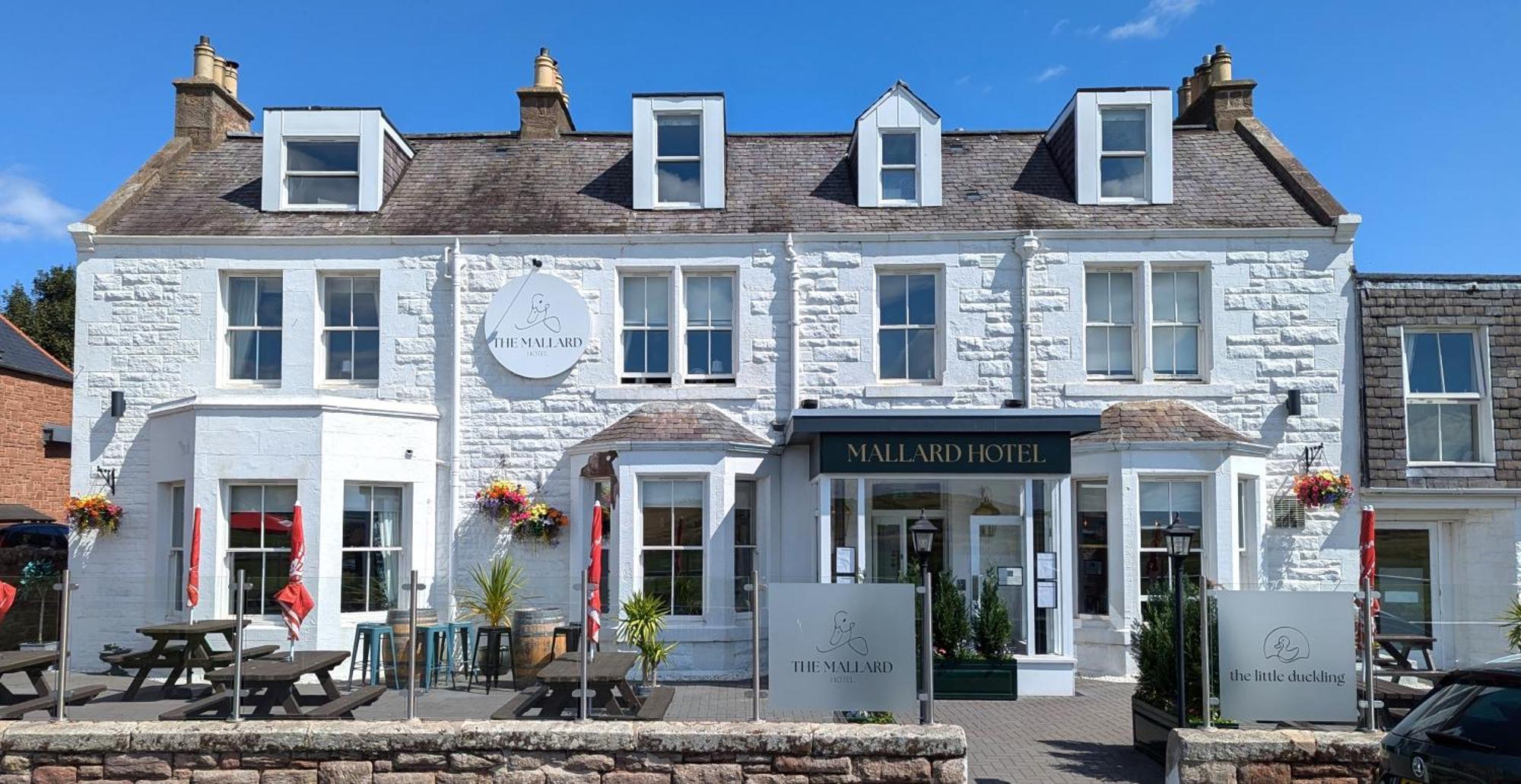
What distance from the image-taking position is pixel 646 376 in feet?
51.9

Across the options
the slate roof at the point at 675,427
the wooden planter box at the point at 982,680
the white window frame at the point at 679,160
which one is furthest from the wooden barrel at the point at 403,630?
the white window frame at the point at 679,160

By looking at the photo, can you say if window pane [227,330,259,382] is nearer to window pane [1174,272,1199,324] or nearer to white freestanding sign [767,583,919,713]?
white freestanding sign [767,583,919,713]

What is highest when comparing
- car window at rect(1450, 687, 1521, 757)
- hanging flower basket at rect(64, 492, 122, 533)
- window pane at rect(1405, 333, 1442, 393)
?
window pane at rect(1405, 333, 1442, 393)

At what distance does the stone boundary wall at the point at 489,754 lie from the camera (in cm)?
Result: 797

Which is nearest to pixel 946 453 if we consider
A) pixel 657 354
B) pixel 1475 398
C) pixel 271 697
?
pixel 657 354

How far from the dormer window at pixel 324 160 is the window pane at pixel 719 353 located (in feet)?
17.3

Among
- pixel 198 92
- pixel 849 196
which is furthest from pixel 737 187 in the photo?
pixel 198 92

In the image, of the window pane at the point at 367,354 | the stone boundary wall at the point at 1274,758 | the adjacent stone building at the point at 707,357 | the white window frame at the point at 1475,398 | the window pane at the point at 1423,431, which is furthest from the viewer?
the window pane at the point at 367,354

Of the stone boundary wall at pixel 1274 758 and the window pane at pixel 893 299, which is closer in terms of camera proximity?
the stone boundary wall at pixel 1274 758

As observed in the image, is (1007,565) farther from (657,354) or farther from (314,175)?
(314,175)

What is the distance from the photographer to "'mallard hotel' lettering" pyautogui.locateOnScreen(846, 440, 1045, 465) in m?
13.7

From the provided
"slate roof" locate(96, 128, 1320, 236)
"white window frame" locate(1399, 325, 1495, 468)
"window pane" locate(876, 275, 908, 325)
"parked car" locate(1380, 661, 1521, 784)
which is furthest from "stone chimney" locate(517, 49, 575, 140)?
"parked car" locate(1380, 661, 1521, 784)

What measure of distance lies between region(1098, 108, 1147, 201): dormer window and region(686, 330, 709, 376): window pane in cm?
625

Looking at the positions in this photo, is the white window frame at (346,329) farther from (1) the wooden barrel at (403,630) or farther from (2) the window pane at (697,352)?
(2) the window pane at (697,352)
